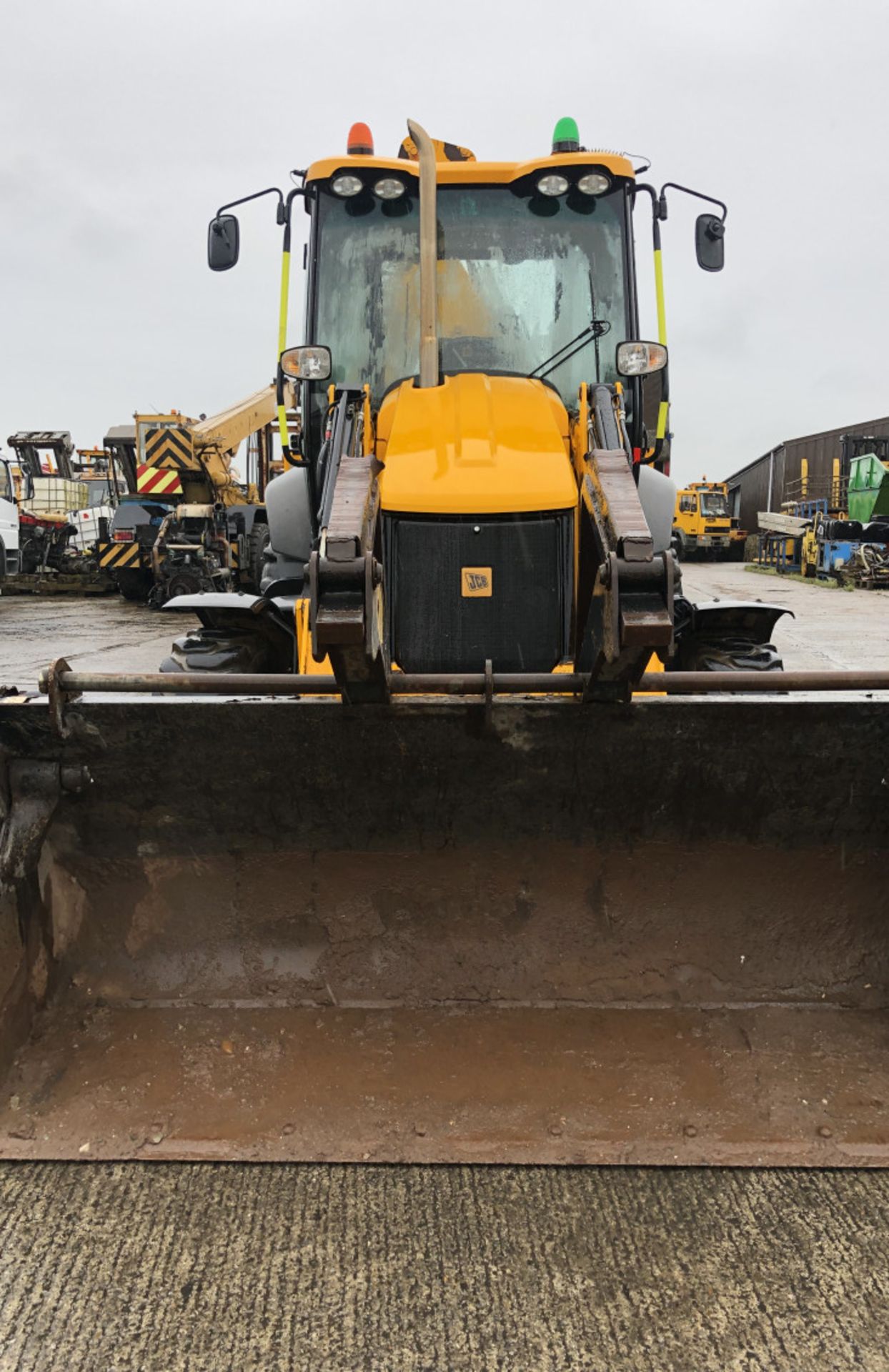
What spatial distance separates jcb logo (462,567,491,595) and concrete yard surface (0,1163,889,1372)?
1844 millimetres

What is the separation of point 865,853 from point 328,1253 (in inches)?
72.5

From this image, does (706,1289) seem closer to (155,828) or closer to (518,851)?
(518,851)

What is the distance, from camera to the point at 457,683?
2469mm

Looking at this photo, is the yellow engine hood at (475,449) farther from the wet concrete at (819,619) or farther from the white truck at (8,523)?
the white truck at (8,523)

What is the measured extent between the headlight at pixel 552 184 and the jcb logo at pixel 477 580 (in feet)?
6.53

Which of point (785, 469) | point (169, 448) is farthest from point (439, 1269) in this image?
point (785, 469)

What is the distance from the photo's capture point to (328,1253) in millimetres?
1958

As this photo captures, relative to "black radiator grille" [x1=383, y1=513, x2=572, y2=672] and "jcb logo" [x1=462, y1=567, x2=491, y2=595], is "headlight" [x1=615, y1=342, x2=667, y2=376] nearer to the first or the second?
"black radiator grille" [x1=383, y1=513, x2=572, y2=672]

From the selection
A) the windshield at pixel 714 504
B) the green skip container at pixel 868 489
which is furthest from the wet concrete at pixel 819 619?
the windshield at pixel 714 504

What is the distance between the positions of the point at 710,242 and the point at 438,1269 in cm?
449

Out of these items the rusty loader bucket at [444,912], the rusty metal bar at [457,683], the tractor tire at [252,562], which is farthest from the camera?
the tractor tire at [252,562]

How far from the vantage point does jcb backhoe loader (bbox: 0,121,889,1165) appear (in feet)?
7.48

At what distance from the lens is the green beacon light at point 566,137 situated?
4.24 metres

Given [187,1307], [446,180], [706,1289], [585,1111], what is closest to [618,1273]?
[706,1289]
